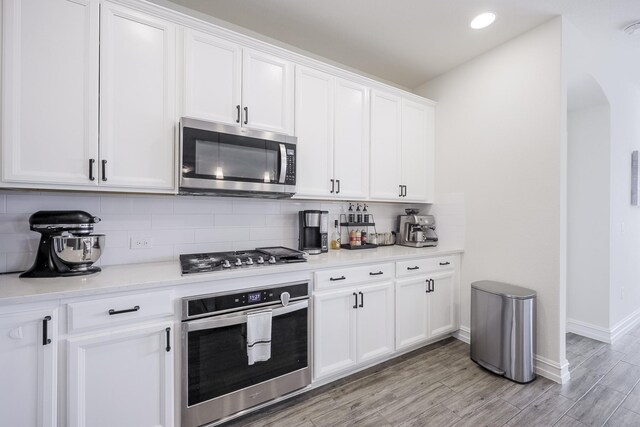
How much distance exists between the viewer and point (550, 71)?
2326mm

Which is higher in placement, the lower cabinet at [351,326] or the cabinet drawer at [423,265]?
the cabinet drawer at [423,265]

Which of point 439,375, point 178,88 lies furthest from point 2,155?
point 439,375

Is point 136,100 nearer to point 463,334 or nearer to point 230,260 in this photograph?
point 230,260

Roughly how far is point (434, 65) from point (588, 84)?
1.46 metres

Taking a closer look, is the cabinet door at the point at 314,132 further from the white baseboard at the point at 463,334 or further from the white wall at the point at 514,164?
the white baseboard at the point at 463,334

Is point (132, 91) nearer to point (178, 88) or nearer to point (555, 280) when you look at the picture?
point (178, 88)

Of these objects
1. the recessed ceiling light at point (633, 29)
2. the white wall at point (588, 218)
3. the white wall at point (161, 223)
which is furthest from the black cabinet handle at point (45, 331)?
Result: the white wall at point (588, 218)

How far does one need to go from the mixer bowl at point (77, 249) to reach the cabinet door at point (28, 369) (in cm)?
38

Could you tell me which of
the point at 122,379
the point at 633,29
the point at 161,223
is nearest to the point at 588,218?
the point at 633,29

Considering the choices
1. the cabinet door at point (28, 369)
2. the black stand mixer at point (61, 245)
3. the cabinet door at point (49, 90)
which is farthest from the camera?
the black stand mixer at point (61, 245)

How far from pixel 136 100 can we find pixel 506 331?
10.3 feet

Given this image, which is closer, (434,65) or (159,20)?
(159,20)

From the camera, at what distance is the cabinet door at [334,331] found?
209 cm

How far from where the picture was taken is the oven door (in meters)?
1.63
